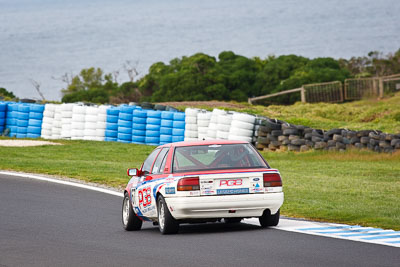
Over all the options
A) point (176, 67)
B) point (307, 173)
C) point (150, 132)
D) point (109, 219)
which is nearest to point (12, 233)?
point (109, 219)

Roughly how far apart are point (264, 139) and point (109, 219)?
17326 mm

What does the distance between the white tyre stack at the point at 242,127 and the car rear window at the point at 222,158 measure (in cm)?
1809

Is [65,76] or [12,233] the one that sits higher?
[65,76]

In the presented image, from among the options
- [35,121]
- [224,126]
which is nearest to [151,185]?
[224,126]

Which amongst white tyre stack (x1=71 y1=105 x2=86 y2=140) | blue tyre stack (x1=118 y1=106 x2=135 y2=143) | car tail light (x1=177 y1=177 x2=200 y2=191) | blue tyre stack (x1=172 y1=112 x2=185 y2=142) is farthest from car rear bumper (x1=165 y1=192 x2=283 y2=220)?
white tyre stack (x1=71 y1=105 x2=86 y2=140)

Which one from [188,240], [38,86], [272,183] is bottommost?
[188,240]

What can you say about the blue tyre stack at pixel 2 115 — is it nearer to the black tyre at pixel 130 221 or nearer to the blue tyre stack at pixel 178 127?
the blue tyre stack at pixel 178 127

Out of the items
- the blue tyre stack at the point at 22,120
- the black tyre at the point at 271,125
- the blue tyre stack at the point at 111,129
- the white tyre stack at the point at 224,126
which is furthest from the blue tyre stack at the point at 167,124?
the blue tyre stack at the point at 22,120

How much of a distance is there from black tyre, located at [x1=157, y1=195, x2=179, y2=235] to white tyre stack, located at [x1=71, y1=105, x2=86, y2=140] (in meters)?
Result: 24.3

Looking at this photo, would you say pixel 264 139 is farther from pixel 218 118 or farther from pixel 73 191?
pixel 73 191

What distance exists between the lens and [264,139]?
1224 inches

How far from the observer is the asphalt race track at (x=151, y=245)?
935cm

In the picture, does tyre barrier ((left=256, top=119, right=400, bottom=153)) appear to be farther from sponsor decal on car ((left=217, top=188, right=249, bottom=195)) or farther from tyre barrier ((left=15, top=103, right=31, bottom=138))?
sponsor decal on car ((left=217, top=188, right=249, bottom=195))

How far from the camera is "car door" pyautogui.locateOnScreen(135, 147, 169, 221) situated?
480 inches
